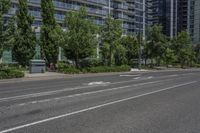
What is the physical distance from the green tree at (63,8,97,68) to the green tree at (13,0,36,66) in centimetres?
501

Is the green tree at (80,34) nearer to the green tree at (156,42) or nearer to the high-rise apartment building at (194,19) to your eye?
the green tree at (156,42)

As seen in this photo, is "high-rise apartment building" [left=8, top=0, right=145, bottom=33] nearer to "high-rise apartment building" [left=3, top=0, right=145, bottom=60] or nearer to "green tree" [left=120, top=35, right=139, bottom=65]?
"high-rise apartment building" [left=3, top=0, right=145, bottom=60]

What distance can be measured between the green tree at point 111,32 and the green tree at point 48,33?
6526mm

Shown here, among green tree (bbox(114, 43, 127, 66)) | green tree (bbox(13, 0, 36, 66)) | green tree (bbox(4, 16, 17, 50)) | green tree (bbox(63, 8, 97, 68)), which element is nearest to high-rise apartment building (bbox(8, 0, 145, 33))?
green tree (bbox(114, 43, 127, 66))

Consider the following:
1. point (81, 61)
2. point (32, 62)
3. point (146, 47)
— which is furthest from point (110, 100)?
point (146, 47)

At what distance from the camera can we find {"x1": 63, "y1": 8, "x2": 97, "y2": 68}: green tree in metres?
45.3

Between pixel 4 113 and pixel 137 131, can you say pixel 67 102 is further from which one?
pixel 137 131

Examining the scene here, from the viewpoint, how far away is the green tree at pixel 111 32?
2093 inches

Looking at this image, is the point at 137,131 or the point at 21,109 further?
the point at 21,109

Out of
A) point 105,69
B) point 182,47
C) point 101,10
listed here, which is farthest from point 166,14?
point 105,69

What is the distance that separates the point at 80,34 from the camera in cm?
4503

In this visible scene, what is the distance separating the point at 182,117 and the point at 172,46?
7653 centimetres

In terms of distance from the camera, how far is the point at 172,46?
285 feet

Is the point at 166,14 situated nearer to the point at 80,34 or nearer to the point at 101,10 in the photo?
the point at 101,10
